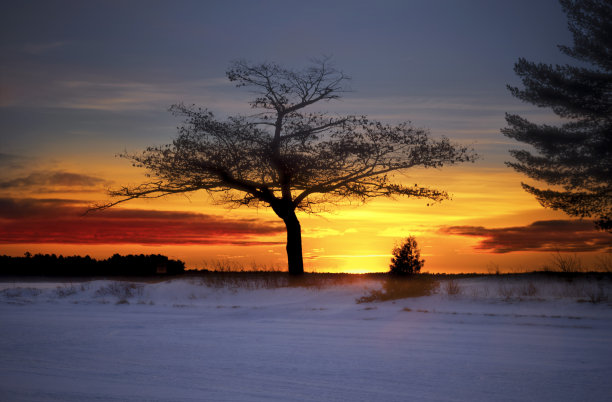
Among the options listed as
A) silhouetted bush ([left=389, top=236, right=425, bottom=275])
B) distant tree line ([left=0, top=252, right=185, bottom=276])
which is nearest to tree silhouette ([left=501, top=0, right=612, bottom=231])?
silhouetted bush ([left=389, top=236, right=425, bottom=275])

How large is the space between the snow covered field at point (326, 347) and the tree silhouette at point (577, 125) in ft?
23.5

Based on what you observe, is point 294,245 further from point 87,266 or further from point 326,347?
point 326,347

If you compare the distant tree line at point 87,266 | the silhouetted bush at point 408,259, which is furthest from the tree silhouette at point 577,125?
the distant tree line at point 87,266

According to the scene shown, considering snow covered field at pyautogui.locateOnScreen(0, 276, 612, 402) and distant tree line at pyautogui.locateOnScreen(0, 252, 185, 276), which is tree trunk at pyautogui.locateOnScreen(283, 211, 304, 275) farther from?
distant tree line at pyautogui.locateOnScreen(0, 252, 185, 276)

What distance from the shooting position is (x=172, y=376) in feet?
24.1

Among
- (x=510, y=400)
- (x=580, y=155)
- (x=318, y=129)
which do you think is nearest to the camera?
(x=510, y=400)

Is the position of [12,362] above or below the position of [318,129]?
below

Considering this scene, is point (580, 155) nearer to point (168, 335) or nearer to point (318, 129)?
point (318, 129)

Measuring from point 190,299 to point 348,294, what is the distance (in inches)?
193

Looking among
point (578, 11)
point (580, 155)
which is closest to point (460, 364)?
point (580, 155)

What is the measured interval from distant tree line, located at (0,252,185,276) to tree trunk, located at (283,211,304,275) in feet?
21.0

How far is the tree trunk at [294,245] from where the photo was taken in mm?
21125

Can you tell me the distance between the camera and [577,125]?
2266 centimetres

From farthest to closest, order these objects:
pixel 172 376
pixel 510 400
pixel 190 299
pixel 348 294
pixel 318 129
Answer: pixel 318 129 → pixel 190 299 → pixel 348 294 → pixel 172 376 → pixel 510 400
